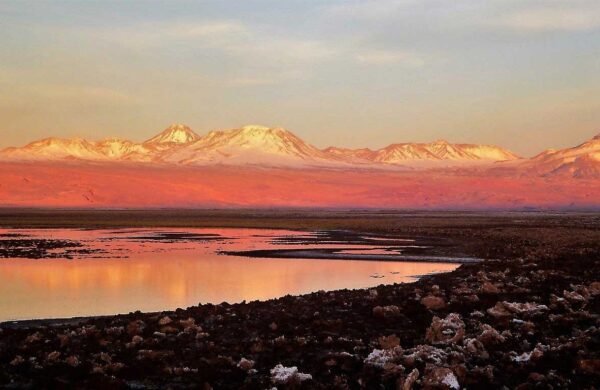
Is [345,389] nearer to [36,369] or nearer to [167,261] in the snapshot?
[36,369]

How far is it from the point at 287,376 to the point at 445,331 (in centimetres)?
492

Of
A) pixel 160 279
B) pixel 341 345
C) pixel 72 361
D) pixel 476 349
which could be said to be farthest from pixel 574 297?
pixel 160 279

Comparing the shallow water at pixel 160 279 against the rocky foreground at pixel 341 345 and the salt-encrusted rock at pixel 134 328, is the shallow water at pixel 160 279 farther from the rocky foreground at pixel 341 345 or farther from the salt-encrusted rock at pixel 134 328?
the salt-encrusted rock at pixel 134 328

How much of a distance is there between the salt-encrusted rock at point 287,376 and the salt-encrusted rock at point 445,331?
4019 millimetres

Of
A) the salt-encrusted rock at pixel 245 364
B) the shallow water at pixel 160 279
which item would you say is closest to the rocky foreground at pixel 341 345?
the salt-encrusted rock at pixel 245 364

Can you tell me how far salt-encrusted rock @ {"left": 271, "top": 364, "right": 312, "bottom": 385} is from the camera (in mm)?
13734

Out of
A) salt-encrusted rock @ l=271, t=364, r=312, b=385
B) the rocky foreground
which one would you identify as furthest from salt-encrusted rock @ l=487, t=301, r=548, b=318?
salt-encrusted rock @ l=271, t=364, r=312, b=385

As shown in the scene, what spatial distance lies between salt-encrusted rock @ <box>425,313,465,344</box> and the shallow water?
45.0ft

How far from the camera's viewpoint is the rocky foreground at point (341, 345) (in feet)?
45.0

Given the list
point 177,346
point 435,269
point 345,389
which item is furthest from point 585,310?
point 435,269

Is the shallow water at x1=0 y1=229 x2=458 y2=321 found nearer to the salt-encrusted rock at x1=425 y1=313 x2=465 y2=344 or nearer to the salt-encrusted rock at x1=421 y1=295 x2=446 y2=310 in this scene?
the salt-encrusted rock at x1=421 y1=295 x2=446 y2=310

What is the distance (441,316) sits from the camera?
19.6 meters

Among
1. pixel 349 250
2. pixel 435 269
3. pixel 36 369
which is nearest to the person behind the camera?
pixel 36 369

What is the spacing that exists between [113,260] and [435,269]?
2301cm
